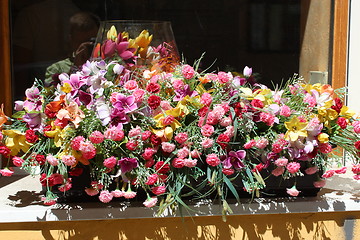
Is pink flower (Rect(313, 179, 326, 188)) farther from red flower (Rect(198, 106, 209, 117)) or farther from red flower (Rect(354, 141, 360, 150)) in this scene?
red flower (Rect(198, 106, 209, 117))

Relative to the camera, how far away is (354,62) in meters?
2.28

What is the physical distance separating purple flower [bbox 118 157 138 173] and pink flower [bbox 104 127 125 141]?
7 centimetres

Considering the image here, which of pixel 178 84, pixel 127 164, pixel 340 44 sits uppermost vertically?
pixel 340 44

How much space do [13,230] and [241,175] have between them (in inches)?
27.6

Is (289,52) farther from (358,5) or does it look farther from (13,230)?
(13,230)

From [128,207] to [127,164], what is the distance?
158mm

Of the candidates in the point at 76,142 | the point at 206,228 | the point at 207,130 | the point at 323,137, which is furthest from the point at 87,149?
the point at 323,137

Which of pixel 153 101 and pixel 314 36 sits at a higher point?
pixel 314 36

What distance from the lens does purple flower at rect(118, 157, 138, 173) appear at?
1800 mm

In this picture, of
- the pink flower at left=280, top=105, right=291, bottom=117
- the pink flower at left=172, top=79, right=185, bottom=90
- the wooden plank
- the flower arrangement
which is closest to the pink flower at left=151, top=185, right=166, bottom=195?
the flower arrangement

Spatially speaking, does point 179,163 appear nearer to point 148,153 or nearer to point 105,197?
point 148,153

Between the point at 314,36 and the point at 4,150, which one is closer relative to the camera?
the point at 4,150

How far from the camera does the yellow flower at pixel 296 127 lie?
1.86 meters

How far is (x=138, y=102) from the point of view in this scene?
1.84 metres
